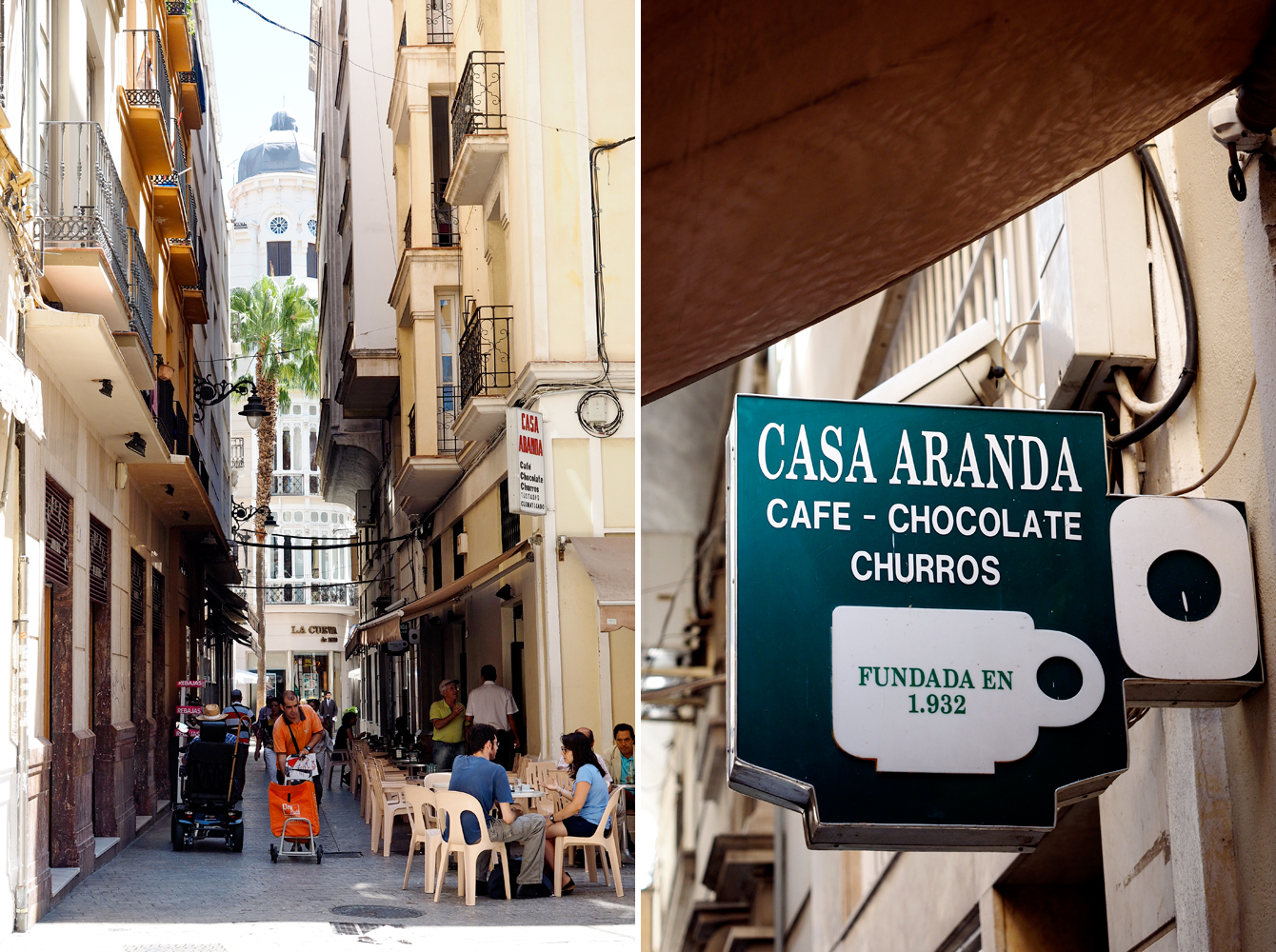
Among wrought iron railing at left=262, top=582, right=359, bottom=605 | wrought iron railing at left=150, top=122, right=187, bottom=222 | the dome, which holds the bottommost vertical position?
wrought iron railing at left=262, top=582, right=359, bottom=605

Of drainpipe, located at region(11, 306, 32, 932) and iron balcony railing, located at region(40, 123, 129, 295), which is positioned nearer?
drainpipe, located at region(11, 306, 32, 932)

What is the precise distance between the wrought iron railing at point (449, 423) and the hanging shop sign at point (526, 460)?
0.43 feet

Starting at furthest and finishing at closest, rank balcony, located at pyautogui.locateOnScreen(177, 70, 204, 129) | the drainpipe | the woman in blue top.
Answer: balcony, located at pyautogui.locateOnScreen(177, 70, 204, 129)
the woman in blue top
the drainpipe

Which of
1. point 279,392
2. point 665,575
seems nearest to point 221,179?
point 279,392

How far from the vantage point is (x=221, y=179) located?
300 centimetres

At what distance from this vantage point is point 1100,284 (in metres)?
4.56

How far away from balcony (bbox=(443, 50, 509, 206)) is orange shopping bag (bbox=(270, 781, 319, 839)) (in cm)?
131

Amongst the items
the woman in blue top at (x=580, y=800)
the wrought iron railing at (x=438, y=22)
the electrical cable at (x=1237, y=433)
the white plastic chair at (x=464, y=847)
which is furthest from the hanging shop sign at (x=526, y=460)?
the electrical cable at (x=1237, y=433)

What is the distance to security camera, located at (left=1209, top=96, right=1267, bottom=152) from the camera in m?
3.63

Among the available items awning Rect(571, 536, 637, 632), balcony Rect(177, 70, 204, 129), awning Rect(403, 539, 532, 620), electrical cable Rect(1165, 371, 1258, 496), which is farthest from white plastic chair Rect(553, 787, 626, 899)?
electrical cable Rect(1165, 371, 1258, 496)

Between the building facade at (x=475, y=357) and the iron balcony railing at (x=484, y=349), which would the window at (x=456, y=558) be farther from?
the iron balcony railing at (x=484, y=349)

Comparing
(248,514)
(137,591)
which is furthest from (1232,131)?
(137,591)

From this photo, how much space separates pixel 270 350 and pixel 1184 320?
292 cm

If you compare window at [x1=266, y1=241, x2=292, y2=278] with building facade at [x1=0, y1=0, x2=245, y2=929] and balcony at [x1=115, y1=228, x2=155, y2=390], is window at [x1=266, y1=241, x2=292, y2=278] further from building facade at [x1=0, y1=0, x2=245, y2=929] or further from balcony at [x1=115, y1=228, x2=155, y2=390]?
balcony at [x1=115, y1=228, x2=155, y2=390]
